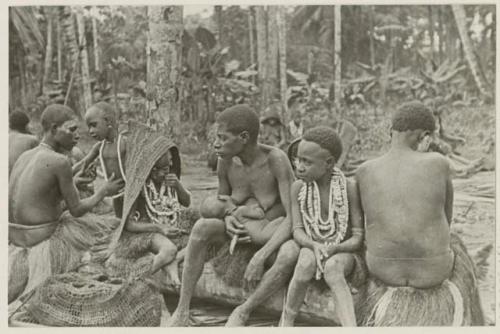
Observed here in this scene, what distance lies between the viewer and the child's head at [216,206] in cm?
524

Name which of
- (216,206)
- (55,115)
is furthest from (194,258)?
(55,115)

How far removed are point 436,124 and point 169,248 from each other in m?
2.11

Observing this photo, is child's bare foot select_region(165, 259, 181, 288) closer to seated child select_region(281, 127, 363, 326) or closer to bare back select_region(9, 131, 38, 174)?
seated child select_region(281, 127, 363, 326)

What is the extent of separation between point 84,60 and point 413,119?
2517mm

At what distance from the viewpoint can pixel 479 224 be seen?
5.47 m

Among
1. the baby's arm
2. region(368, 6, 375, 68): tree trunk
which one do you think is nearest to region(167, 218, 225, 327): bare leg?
the baby's arm

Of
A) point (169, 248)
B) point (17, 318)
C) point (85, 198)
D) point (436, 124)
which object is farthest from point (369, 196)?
point (17, 318)

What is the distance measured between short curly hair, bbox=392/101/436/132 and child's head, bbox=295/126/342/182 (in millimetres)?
410

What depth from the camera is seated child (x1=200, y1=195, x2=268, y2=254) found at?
5238mm

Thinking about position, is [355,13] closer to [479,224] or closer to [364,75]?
[364,75]

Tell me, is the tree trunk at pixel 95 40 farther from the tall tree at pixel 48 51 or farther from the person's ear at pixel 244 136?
the person's ear at pixel 244 136

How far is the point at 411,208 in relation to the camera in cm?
496

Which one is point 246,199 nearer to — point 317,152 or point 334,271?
point 317,152

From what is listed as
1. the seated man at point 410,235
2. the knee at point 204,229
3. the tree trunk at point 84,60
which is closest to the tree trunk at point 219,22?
the tree trunk at point 84,60
